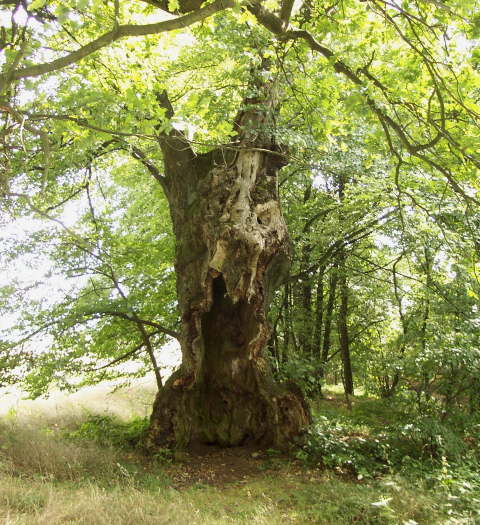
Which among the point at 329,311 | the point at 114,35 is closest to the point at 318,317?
the point at 329,311

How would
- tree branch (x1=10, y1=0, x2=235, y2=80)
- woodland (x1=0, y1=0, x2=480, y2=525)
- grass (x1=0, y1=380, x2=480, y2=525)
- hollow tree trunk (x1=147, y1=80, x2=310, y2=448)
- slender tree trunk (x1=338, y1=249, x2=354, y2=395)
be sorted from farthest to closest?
slender tree trunk (x1=338, y1=249, x2=354, y2=395) → hollow tree trunk (x1=147, y1=80, x2=310, y2=448) → woodland (x1=0, y1=0, x2=480, y2=525) → grass (x1=0, y1=380, x2=480, y2=525) → tree branch (x1=10, y1=0, x2=235, y2=80)

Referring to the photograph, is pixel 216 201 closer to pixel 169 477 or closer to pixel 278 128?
pixel 278 128

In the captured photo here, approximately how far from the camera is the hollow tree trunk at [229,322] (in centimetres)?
613

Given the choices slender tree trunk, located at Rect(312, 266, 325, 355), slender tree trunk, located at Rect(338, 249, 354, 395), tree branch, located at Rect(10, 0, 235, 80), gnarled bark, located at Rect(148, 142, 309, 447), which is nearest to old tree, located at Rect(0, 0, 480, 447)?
gnarled bark, located at Rect(148, 142, 309, 447)

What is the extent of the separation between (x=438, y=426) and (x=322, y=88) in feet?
15.2

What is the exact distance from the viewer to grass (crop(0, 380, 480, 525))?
3.74 m

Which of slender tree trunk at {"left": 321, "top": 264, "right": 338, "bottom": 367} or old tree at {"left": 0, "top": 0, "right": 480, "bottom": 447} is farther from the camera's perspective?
slender tree trunk at {"left": 321, "top": 264, "right": 338, "bottom": 367}

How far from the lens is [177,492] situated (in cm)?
482

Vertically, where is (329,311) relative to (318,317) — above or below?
above

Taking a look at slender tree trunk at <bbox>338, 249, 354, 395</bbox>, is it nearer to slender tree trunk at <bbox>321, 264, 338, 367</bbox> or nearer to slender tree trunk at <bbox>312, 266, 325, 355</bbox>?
slender tree trunk at <bbox>321, 264, 338, 367</bbox>

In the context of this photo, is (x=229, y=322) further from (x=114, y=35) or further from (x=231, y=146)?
(x=114, y=35)

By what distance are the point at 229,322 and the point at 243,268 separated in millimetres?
1168

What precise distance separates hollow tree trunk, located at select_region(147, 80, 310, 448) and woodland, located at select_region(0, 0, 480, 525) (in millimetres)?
30

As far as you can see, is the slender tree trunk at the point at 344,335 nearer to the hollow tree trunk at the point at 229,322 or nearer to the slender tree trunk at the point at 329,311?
the slender tree trunk at the point at 329,311
